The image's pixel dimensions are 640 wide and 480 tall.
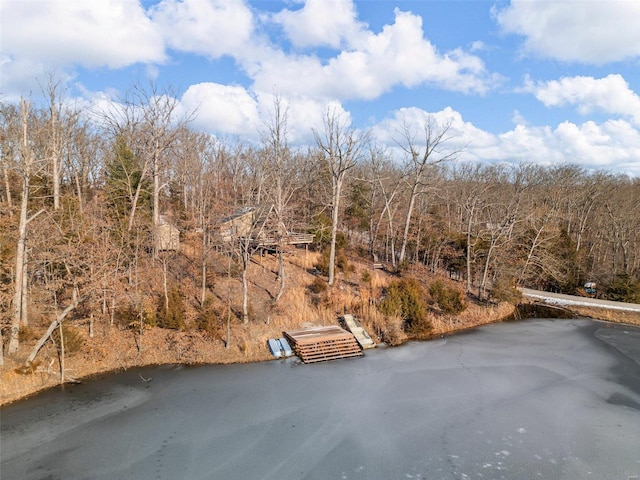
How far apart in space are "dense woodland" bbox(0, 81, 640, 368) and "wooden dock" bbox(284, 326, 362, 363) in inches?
114

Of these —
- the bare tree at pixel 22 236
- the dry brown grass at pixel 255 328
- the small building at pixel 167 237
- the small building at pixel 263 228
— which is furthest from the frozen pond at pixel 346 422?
the small building at pixel 263 228

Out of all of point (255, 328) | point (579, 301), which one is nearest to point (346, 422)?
point (255, 328)

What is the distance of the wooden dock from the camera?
51.6 feet

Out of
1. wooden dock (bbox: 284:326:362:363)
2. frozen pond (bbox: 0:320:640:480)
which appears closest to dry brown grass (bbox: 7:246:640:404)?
frozen pond (bbox: 0:320:640:480)

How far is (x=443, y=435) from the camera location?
397 inches

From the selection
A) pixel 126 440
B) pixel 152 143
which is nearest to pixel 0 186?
pixel 152 143

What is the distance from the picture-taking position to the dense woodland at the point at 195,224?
46.9 feet

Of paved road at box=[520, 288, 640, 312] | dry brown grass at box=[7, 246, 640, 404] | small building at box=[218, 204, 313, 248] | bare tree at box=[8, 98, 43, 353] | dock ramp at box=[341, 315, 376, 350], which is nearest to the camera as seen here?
bare tree at box=[8, 98, 43, 353]

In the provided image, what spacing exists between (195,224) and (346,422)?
15.1 m

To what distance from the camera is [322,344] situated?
16.2 m

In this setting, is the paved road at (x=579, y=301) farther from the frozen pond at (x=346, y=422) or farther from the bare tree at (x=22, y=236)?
the bare tree at (x=22, y=236)

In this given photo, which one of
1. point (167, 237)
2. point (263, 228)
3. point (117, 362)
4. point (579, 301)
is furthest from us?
point (579, 301)

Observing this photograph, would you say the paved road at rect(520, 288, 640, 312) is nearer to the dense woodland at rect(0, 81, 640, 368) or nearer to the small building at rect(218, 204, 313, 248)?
the dense woodland at rect(0, 81, 640, 368)

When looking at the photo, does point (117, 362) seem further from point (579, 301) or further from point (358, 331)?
point (579, 301)
